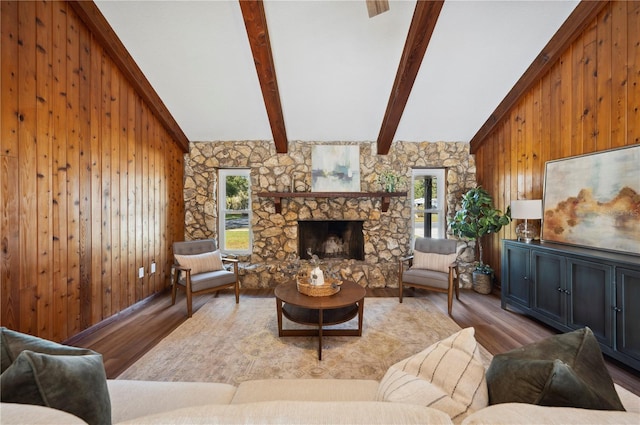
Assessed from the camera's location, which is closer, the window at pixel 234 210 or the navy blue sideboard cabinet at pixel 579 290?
the navy blue sideboard cabinet at pixel 579 290

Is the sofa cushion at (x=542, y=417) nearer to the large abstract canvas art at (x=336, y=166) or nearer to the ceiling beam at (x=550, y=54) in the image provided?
the ceiling beam at (x=550, y=54)

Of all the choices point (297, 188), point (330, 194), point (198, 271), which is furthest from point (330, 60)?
point (198, 271)

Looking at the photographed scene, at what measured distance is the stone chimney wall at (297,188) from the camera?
14.9 feet

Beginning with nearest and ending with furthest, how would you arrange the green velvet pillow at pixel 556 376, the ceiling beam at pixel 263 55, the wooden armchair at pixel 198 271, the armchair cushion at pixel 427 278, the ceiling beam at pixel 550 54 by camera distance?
the green velvet pillow at pixel 556 376 < the ceiling beam at pixel 263 55 < the ceiling beam at pixel 550 54 < the wooden armchair at pixel 198 271 < the armchair cushion at pixel 427 278

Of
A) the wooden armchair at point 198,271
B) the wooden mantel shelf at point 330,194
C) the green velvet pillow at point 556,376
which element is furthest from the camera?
the wooden mantel shelf at point 330,194

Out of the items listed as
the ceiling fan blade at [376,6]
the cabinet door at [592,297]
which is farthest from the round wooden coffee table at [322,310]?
the ceiling fan blade at [376,6]

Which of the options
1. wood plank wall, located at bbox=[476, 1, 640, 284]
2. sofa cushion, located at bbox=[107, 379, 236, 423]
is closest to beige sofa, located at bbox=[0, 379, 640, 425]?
sofa cushion, located at bbox=[107, 379, 236, 423]

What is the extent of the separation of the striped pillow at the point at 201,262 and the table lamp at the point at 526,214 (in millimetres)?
3944

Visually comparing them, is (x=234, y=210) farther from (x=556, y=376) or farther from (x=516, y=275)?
(x=556, y=376)

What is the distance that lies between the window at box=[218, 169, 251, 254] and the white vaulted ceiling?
32.9 inches

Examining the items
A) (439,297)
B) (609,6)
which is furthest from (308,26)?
(439,297)

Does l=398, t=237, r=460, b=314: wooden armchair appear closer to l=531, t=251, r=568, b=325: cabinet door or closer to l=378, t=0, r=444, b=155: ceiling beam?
l=531, t=251, r=568, b=325: cabinet door

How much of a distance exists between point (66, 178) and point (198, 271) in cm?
Result: 169

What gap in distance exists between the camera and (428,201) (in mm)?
4754
